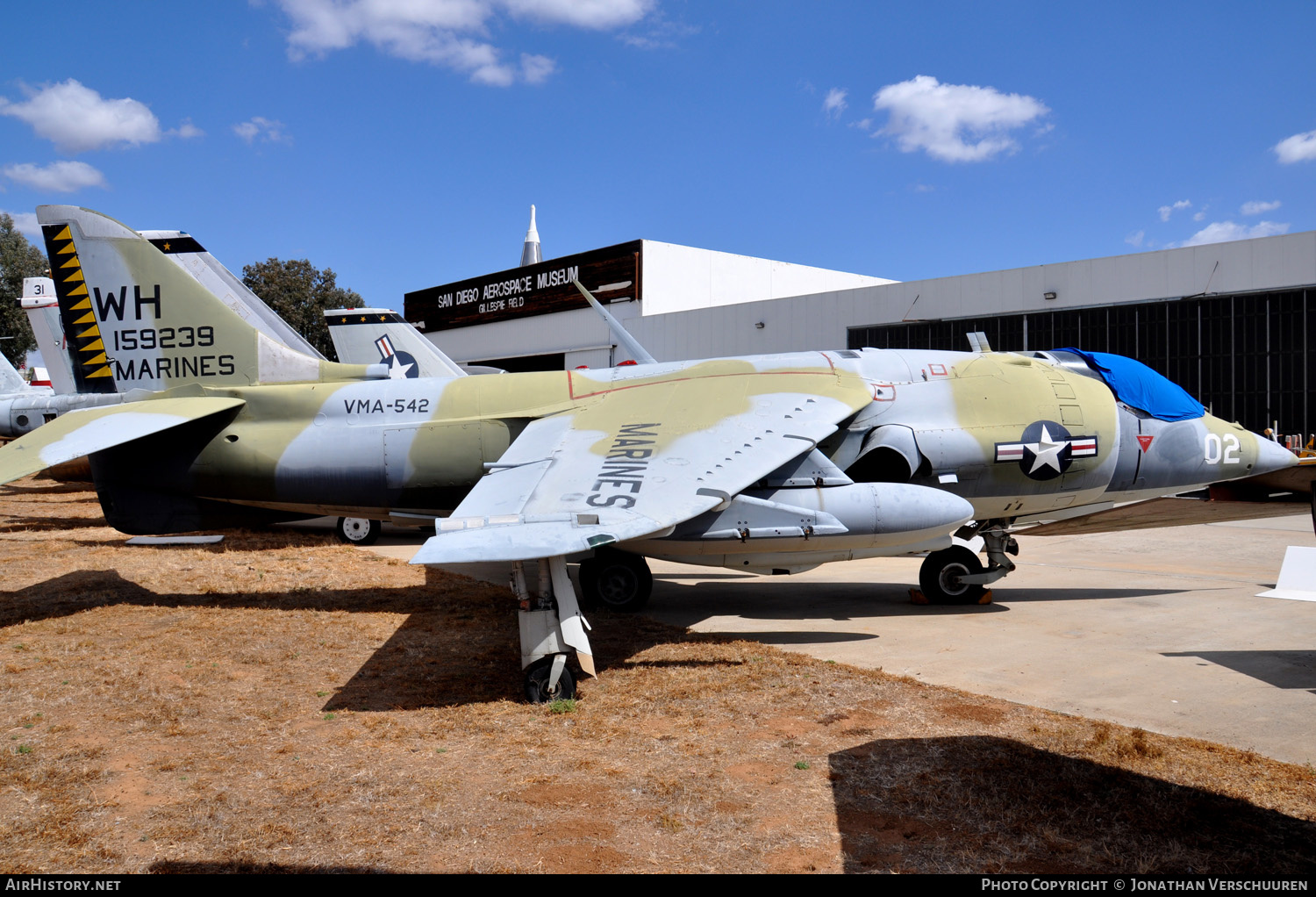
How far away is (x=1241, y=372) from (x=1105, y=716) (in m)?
20.0

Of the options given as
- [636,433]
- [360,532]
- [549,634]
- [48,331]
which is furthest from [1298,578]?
[48,331]

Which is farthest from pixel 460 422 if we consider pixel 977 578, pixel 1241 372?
pixel 1241 372

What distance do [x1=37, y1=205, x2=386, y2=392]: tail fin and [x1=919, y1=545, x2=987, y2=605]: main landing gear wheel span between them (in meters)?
7.94

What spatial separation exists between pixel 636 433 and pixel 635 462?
2.41 feet

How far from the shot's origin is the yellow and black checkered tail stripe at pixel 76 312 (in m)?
10.3

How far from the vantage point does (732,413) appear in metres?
8.19

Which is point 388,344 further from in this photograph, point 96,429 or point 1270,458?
point 1270,458

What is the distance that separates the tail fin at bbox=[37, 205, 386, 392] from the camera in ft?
33.9

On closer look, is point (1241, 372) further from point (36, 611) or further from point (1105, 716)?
point (36, 611)

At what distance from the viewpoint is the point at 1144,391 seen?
1012cm

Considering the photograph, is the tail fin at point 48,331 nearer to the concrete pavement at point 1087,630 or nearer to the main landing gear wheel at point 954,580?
the concrete pavement at point 1087,630

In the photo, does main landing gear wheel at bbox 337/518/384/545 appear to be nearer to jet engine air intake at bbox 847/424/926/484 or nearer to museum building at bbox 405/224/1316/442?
jet engine air intake at bbox 847/424/926/484

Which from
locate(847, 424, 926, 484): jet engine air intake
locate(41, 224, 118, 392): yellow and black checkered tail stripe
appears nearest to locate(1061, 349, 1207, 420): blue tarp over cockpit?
locate(847, 424, 926, 484): jet engine air intake

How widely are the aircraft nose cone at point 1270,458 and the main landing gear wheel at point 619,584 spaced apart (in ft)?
24.5
